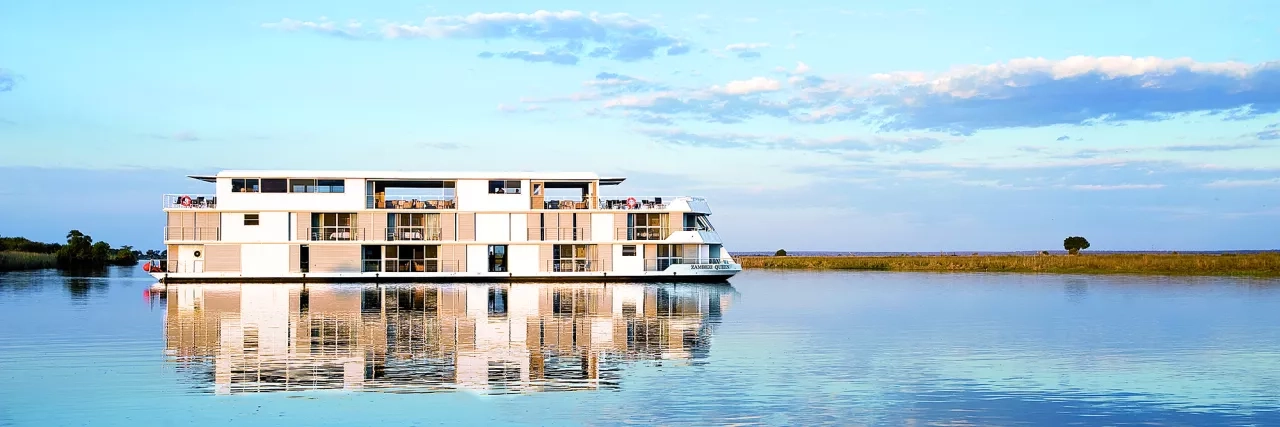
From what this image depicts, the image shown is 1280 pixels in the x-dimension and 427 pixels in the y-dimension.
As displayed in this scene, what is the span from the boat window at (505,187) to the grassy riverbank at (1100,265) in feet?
105

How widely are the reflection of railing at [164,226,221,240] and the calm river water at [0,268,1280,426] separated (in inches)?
606

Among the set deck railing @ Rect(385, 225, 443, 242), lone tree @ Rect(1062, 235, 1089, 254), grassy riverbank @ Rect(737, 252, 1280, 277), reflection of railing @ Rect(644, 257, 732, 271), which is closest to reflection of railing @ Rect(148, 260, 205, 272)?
deck railing @ Rect(385, 225, 443, 242)

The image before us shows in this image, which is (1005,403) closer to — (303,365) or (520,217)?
(303,365)

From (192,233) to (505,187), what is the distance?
1466 cm

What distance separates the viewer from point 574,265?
53.1 metres

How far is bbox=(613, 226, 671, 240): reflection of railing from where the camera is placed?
53250 mm

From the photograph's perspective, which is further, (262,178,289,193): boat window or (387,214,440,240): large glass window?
(387,214,440,240): large glass window

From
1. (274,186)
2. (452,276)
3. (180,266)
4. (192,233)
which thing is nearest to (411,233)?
(452,276)

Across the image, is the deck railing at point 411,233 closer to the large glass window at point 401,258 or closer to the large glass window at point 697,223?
the large glass window at point 401,258

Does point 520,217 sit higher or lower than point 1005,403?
higher

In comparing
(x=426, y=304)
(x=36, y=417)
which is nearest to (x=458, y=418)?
(x=36, y=417)

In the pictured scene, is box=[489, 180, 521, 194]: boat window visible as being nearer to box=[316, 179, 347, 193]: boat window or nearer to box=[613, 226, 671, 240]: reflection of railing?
box=[613, 226, 671, 240]: reflection of railing

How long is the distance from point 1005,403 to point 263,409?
31.9 feet

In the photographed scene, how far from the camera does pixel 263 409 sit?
14195 mm
